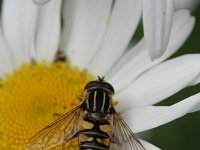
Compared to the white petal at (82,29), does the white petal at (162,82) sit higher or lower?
lower

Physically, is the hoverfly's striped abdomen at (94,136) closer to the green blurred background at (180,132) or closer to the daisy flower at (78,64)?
the daisy flower at (78,64)

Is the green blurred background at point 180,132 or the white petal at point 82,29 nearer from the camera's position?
the white petal at point 82,29

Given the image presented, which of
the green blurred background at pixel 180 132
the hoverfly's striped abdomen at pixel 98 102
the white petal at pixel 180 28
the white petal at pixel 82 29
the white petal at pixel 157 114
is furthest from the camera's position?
the green blurred background at pixel 180 132

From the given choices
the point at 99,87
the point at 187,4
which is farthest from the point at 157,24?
the point at 187,4

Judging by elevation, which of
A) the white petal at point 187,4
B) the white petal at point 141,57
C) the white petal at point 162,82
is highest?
the white petal at point 187,4

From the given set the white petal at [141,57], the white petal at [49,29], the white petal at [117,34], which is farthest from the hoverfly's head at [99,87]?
the white petal at [49,29]

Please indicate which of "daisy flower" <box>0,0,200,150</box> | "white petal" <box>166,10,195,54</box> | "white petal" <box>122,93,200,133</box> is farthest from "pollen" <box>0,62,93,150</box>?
"white petal" <box>166,10,195,54</box>

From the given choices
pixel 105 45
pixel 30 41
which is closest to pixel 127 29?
pixel 105 45
